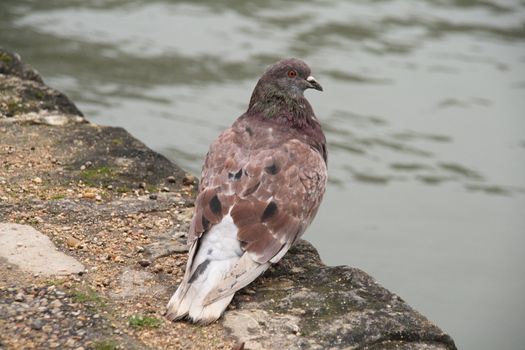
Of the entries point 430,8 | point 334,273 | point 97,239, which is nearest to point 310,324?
point 334,273

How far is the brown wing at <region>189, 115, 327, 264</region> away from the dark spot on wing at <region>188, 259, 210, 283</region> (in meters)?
0.19

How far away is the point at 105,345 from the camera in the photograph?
416cm

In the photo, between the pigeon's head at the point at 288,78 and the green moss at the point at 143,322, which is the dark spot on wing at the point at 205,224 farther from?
the pigeon's head at the point at 288,78

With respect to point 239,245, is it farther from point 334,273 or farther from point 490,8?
point 490,8

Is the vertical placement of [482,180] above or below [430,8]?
below

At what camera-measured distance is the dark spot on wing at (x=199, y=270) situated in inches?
181

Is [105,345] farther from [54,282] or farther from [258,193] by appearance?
[258,193]

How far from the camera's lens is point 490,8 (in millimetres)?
14836

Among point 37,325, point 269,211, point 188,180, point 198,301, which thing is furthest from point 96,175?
point 37,325

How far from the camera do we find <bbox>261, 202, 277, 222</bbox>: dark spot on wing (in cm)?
504

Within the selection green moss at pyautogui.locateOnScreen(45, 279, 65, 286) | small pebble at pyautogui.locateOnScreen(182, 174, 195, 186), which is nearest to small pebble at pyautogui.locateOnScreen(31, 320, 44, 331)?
green moss at pyautogui.locateOnScreen(45, 279, 65, 286)

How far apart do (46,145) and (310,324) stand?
8.90 ft

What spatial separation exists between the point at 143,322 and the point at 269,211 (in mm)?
997

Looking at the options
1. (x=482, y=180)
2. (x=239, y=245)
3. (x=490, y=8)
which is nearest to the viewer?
(x=239, y=245)
